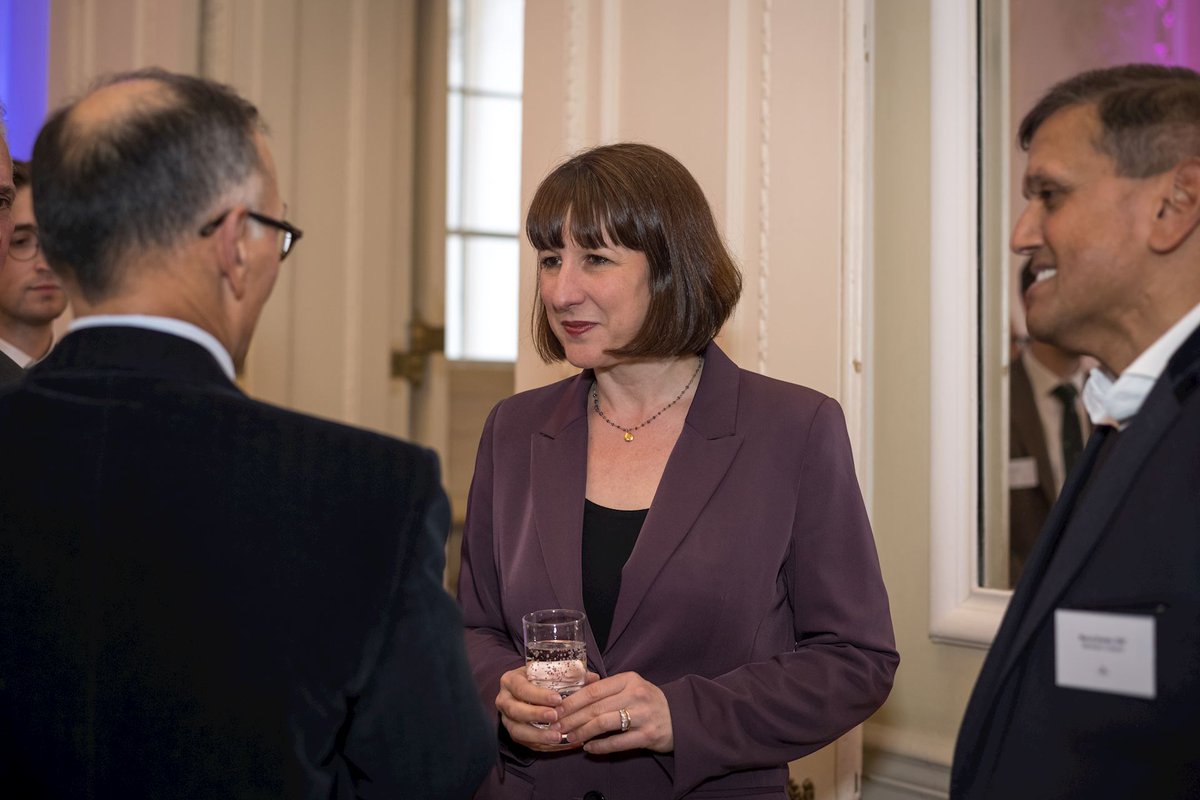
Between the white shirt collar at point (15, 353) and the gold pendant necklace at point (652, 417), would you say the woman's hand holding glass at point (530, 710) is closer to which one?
the gold pendant necklace at point (652, 417)

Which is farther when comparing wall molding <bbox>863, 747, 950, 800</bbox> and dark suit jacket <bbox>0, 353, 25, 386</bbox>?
wall molding <bbox>863, 747, 950, 800</bbox>

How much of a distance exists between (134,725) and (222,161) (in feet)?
2.00

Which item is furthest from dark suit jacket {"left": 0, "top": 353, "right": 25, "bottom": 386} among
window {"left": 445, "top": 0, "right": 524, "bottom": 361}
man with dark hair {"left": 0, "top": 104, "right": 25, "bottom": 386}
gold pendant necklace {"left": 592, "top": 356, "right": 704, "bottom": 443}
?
window {"left": 445, "top": 0, "right": 524, "bottom": 361}

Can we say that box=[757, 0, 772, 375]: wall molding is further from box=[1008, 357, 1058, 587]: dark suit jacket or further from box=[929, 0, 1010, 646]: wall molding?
box=[1008, 357, 1058, 587]: dark suit jacket

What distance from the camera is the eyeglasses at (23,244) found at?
9.84 feet

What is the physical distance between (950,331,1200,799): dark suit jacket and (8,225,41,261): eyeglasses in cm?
260

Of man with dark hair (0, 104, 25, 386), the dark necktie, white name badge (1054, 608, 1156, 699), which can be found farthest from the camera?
the dark necktie

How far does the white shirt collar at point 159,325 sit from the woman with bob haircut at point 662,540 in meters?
0.92

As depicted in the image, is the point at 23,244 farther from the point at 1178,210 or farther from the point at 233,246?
the point at 1178,210

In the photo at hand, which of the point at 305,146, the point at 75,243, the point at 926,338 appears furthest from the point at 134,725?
the point at 305,146

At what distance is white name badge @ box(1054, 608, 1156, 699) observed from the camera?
1303 mm

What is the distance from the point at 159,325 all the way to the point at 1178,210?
1.24 meters

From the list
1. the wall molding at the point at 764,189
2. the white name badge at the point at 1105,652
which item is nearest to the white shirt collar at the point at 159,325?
the white name badge at the point at 1105,652

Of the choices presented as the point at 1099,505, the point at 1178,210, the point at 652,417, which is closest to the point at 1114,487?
the point at 1099,505
